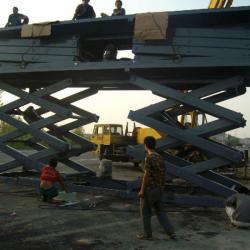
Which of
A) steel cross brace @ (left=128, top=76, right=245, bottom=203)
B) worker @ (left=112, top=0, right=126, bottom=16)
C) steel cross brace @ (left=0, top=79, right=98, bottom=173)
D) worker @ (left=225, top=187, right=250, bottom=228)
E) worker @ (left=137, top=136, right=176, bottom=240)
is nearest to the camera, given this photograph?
worker @ (left=137, top=136, right=176, bottom=240)

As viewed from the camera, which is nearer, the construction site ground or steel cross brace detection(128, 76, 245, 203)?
the construction site ground

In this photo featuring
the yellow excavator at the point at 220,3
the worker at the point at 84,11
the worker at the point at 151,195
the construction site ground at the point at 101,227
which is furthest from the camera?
the yellow excavator at the point at 220,3

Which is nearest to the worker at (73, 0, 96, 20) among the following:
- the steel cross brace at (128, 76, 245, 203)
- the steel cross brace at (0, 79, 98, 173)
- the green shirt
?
the steel cross brace at (0, 79, 98, 173)

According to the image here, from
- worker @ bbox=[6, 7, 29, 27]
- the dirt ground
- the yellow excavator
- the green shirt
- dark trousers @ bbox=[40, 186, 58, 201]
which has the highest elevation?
the yellow excavator

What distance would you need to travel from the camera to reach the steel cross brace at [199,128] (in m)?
9.01

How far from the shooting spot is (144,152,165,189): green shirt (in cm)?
625

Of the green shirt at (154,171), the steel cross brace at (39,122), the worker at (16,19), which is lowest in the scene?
the green shirt at (154,171)

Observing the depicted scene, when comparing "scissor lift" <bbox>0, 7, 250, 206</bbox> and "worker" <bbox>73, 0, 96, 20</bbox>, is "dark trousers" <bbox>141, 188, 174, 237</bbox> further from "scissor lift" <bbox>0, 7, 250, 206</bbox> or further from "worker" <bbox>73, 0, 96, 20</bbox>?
"worker" <bbox>73, 0, 96, 20</bbox>

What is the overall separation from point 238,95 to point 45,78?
17.3 feet

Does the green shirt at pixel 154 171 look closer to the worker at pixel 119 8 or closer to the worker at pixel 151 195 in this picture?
the worker at pixel 151 195

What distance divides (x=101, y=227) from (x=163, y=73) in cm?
441

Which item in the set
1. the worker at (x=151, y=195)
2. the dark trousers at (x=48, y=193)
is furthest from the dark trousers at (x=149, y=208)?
the dark trousers at (x=48, y=193)

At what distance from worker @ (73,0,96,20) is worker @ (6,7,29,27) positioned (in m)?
1.95

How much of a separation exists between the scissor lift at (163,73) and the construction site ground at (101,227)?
1.24m
